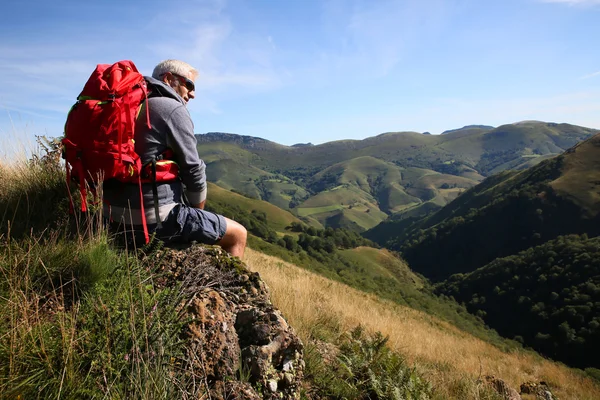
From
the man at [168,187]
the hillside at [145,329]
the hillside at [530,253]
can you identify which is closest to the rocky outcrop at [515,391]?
the hillside at [145,329]

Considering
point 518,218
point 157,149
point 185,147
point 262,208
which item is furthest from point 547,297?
point 157,149

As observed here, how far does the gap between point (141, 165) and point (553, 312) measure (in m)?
91.0

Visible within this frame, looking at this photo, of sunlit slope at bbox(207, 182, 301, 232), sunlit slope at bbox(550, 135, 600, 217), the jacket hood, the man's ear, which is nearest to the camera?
the jacket hood

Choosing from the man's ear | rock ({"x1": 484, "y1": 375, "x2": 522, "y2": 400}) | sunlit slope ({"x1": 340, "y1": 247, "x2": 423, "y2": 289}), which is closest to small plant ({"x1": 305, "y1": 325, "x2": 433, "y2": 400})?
rock ({"x1": 484, "y1": 375, "x2": 522, "y2": 400})

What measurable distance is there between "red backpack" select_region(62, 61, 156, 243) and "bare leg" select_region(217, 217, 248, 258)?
1182 mm

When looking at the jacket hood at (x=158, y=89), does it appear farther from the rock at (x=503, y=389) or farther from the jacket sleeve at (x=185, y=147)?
the rock at (x=503, y=389)

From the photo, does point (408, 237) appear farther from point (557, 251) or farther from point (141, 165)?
point (141, 165)

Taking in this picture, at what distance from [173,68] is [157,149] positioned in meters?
1.06

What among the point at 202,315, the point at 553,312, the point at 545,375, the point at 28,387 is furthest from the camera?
the point at 553,312

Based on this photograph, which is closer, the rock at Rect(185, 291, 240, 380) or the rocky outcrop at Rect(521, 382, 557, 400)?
the rock at Rect(185, 291, 240, 380)

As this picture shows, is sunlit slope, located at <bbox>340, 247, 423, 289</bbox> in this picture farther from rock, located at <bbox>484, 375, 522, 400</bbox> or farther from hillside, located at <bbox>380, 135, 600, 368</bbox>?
rock, located at <bbox>484, 375, 522, 400</bbox>

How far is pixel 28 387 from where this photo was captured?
168 centimetres

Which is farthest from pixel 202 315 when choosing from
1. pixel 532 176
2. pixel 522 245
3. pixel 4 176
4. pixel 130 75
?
pixel 532 176

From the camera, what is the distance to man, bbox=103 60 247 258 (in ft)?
9.64
